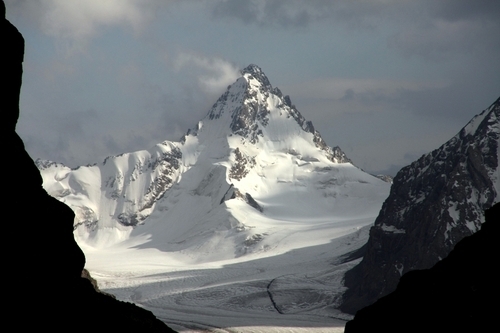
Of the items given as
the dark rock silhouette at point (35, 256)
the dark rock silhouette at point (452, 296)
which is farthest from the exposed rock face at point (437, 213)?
the dark rock silhouette at point (35, 256)

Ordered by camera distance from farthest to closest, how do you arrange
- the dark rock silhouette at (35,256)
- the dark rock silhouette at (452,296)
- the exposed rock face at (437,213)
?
the exposed rock face at (437,213)
the dark rock silhouette at (452,296)
the dark rock silhouette at (35,256)

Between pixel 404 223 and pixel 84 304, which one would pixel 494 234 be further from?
pixel 404 223

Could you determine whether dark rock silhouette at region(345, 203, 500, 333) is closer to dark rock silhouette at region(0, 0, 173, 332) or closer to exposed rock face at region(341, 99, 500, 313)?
dark rock silhouette at region(0, 0, 173, 332)

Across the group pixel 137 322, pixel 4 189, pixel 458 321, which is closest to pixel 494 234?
pixel 458 321

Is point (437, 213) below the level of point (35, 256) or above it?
above

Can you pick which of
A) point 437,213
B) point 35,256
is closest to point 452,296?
point 35,256

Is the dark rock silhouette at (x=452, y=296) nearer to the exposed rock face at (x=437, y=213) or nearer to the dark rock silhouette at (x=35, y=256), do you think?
the dark rock silhouette at (x=35, y=256)

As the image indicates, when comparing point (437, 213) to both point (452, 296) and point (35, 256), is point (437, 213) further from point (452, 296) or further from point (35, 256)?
point (35, 256)
